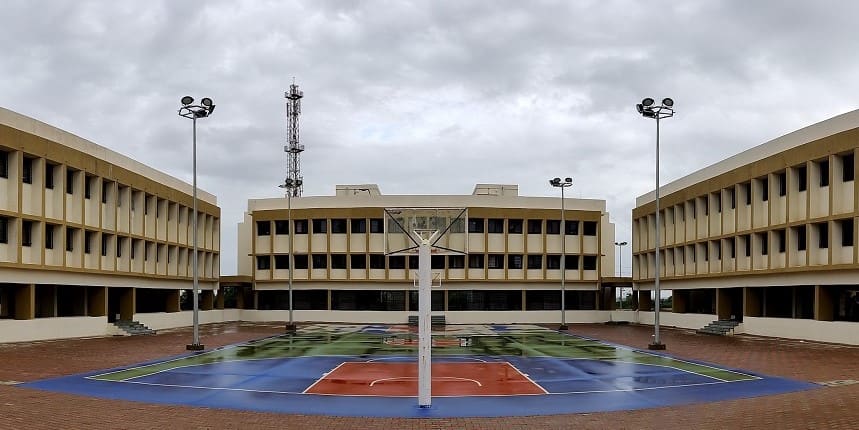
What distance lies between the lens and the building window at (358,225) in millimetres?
63469

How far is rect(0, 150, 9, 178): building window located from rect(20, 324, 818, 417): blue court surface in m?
13.8

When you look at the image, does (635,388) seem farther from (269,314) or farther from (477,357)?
(269,314)

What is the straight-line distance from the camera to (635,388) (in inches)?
842

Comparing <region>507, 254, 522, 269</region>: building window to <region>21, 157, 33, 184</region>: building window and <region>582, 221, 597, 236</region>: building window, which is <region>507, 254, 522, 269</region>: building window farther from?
<region>21, 157, 33, 184</region>: building window

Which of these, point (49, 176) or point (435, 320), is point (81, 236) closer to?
point (49, 176)

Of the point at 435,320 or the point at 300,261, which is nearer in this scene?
the point at 435,320

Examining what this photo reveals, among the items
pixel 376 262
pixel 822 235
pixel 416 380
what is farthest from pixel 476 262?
pixel 416 380

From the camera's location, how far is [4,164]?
3606cm

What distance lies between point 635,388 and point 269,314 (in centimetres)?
4805

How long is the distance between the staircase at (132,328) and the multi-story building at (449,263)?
18.5 m

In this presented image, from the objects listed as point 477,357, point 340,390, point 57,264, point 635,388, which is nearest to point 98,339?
point 57,264

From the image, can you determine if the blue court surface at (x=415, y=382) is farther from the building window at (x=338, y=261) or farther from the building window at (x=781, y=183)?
the building window at (x=338, y=261)

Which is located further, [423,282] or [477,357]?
[477,357]

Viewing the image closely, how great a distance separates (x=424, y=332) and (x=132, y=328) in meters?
A: 33.8
